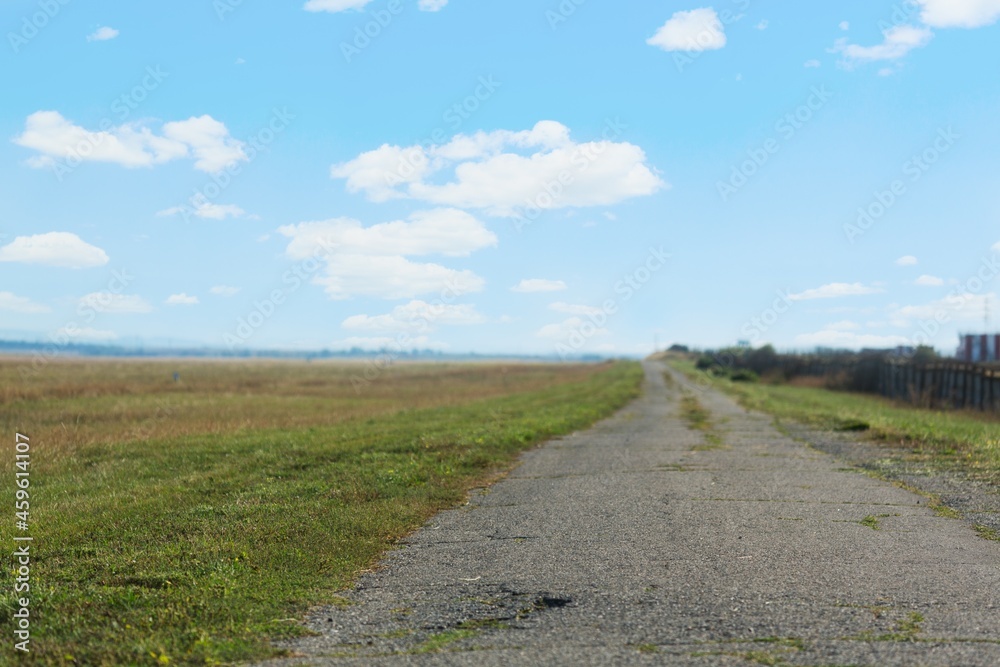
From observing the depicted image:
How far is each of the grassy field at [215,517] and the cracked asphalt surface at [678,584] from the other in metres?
0.53

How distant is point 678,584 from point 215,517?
5.52 metres

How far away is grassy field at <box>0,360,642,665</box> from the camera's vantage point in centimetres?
594

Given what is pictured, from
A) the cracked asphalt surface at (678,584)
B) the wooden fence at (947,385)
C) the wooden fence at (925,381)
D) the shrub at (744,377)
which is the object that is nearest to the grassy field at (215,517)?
the cracked asphalt surface at (678,584)

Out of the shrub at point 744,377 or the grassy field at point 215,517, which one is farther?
the shrub at point 744,377

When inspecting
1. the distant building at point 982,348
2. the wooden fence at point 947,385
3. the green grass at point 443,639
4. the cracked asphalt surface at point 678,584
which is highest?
the distant building at point 982,348

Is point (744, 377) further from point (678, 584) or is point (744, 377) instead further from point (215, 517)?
point (678, 584)

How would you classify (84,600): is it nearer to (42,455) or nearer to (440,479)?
(440,479)

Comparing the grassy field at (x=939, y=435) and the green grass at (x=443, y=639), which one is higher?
the grassy field at (x=939, y=435)

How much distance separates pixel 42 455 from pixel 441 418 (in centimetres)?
1096

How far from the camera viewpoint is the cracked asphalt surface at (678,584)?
17.9 ft

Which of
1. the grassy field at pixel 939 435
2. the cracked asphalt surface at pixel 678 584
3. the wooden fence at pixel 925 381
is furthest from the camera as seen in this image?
the wooden fence at pixel 925 381

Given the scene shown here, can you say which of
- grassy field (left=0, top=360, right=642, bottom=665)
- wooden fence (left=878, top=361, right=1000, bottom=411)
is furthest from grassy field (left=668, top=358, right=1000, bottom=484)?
grassy field (left=0, top=360, right=642, bottom=665)

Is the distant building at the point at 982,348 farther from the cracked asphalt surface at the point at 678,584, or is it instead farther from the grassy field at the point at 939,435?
the cracked asphalt surface at the point at 678,584

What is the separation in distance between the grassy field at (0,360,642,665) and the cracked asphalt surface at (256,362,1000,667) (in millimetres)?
527
